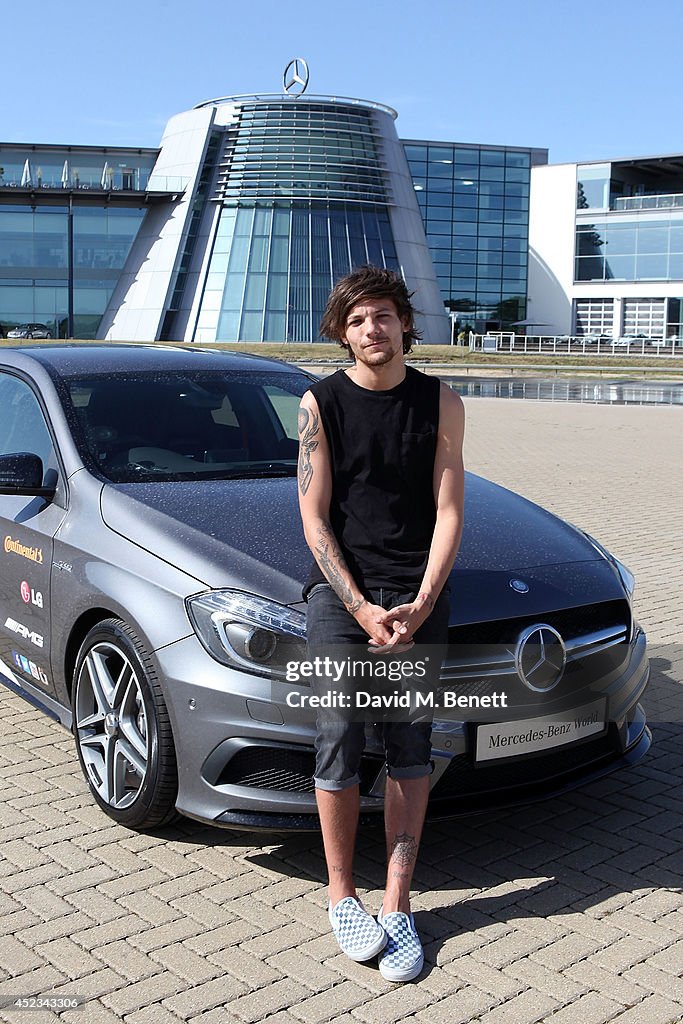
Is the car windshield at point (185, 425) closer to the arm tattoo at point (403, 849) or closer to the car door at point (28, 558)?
the car door at point (28, 558)

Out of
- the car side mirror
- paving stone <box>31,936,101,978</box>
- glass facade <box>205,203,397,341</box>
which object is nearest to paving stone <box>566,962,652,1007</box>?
paving stone <box>31,936,101,978</box>

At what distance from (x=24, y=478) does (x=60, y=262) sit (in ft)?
208

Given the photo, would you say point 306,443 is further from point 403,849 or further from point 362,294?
point 403,849

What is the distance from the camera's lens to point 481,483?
500 centimetres

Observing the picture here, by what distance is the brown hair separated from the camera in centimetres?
316

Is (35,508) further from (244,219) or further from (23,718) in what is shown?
(244,219)

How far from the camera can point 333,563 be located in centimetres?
308

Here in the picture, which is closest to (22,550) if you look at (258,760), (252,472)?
(252,472)

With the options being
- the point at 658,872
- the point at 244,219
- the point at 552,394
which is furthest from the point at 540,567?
the point at 244,219

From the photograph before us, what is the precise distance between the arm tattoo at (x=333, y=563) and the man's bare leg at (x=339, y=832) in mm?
518

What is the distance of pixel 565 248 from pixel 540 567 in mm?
74887

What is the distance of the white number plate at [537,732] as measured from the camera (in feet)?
11.3

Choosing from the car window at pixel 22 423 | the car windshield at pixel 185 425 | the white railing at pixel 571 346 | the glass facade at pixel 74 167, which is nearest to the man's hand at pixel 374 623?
the car windshield at pixel 185 425

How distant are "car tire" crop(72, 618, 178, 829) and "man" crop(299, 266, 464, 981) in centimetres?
65
